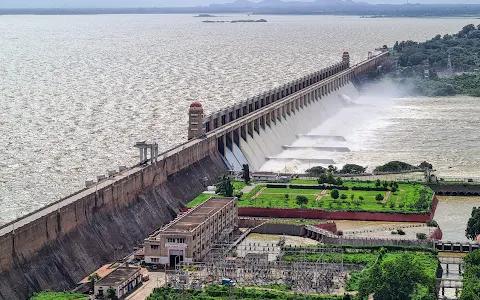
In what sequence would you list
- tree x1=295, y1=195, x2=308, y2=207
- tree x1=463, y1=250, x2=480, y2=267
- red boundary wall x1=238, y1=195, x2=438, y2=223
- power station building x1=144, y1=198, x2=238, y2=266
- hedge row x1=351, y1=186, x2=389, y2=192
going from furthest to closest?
hedge row x1=351, y1=186, x2=389, y2=192 < tree x1=295, y1=195, x2=308, y2=207 < red boundary wall x1=238, y1=195, x2=438, y2=223 < power station building x1=144, y1=198, x2=238, y2=266 < tree x1=463, y1=250, x2=480, y2=267

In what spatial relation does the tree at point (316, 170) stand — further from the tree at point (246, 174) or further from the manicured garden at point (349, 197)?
the tree at point (246, 174)

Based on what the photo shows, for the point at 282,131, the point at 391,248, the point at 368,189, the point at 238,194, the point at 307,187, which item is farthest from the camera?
the point at 282,131

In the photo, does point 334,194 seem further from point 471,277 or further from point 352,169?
point 471,277

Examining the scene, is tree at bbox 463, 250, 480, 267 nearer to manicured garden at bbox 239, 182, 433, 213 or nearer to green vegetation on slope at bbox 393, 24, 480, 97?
manicured garden at bbox 239, 182, 433, 213

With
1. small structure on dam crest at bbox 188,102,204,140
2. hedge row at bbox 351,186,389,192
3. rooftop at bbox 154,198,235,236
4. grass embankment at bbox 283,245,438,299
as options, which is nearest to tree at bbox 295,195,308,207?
rooftop at bbox 154,198,235,236

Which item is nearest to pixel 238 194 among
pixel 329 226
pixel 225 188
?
pixel 225 188

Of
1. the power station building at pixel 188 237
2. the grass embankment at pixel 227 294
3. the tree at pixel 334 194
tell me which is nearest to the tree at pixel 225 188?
the tree at pixel 334 194
